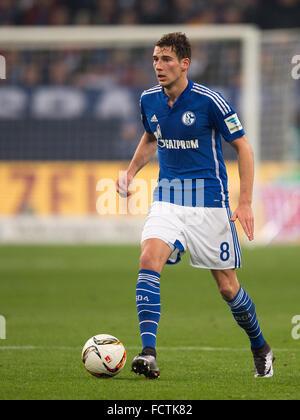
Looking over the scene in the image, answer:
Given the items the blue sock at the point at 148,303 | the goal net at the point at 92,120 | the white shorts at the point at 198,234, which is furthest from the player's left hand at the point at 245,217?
the goal net at the point at 92,120

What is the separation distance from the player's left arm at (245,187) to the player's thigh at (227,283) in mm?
326

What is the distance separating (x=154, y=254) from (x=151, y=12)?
66.0 feet

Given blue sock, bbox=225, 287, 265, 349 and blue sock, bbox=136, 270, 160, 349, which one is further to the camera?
blue sock, bbox=225, 287, 265, 349

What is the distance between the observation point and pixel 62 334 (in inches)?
345

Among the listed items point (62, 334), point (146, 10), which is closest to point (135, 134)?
point (146, 10)

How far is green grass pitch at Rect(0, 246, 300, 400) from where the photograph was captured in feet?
19.4

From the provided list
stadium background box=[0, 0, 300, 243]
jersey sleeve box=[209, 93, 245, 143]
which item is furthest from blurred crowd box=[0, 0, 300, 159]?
jersey sleeve box=[209, 93, 245, 143]

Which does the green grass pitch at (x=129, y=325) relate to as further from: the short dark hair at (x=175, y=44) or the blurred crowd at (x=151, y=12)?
the blurred crowd at (x=151, y=12)

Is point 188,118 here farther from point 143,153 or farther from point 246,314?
point 246,314

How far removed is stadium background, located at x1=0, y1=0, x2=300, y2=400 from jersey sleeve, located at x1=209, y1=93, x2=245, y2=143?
6.71 ft

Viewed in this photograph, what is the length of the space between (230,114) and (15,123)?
13924mm

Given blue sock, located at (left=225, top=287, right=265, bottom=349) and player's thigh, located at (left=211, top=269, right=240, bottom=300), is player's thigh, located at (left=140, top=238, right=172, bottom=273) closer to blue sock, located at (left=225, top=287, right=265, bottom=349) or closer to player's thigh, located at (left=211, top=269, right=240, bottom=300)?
player's thigh, located at (left=211, top=269, right=240, bottom=300)

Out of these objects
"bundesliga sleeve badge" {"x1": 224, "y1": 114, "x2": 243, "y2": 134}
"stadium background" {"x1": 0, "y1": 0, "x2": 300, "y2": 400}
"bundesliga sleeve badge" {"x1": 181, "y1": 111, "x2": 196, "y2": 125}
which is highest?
"stadium background" {"x1": 0, "y1": 0, "x2": 300, "y2": 400}

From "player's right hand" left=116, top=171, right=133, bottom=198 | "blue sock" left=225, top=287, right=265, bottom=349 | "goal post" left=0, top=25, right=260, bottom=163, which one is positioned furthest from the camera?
"goal post" left=0, top=25, right=260, bottom=163
